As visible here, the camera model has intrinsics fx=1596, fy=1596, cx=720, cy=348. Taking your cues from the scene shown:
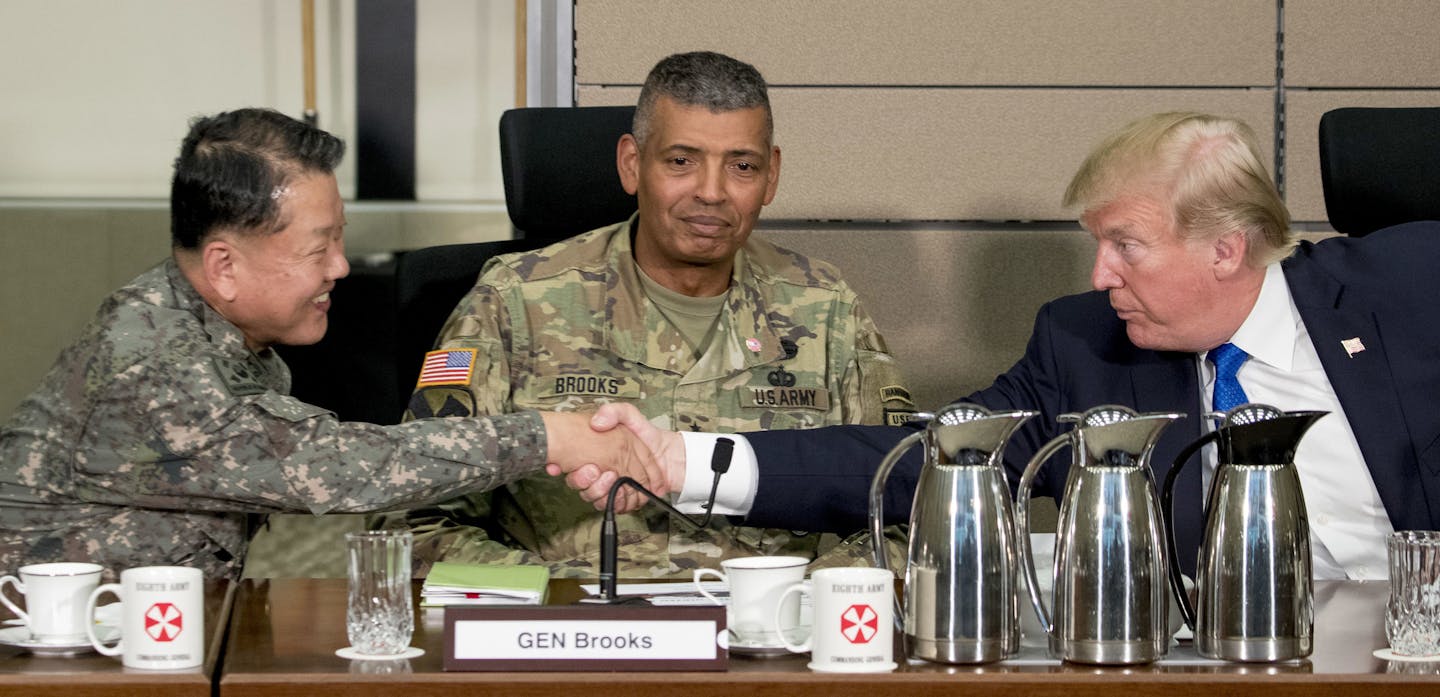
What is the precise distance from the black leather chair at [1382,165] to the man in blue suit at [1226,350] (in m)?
0.36

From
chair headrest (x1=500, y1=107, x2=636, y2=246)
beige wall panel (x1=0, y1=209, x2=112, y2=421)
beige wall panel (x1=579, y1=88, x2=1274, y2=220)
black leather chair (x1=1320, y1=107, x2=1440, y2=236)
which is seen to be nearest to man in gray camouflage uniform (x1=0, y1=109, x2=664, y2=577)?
chair headrest (x1=500, y1=107, x2=636, y2=246)

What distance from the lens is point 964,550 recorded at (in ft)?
4.67

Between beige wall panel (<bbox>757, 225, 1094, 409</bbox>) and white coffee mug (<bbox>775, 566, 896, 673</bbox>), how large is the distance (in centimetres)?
215

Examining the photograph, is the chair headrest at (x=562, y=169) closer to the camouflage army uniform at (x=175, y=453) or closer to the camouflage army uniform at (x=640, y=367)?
the camouflage army uniform at (x=640, y=367)

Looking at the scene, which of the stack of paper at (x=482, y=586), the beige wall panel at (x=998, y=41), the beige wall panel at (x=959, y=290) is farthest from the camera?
the beige wall panel at (x=959, y=290)

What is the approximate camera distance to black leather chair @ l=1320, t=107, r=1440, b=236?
2641 millimetres

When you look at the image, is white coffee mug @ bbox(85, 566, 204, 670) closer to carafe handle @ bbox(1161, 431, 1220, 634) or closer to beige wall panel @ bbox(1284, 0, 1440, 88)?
carafe handle @ bbox(1161, 431, 1220, 634)

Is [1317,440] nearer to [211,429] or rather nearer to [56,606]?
[211,429]

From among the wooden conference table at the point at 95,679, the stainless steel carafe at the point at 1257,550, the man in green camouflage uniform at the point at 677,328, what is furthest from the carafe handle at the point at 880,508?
the man in green camouflage uniform at the point at 677,328

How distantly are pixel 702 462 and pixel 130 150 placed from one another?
82.3 inches

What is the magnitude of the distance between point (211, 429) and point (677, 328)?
0.96m

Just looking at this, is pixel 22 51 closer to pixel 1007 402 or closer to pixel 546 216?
pixel 546 216

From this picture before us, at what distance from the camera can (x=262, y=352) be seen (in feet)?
7.48

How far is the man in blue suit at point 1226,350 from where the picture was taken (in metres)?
2.12
